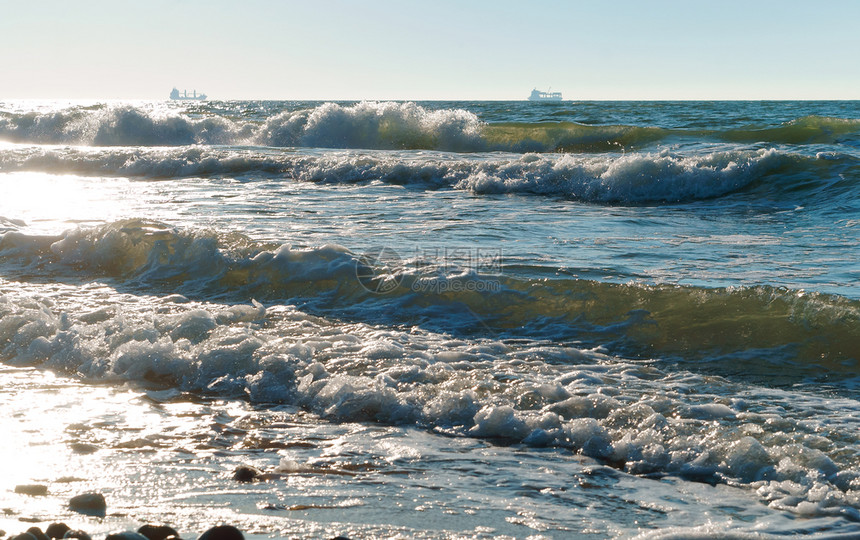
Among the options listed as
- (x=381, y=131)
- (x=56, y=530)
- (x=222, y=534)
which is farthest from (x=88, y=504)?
(x=381, y=131)

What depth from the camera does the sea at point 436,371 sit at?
9.30 ft

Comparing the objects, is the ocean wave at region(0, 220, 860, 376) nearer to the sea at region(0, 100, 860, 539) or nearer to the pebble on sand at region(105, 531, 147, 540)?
the sea at region(0, 100, 860, 539)

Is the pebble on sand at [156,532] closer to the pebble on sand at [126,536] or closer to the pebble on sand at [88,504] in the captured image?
the pebble on sand at [126,536]

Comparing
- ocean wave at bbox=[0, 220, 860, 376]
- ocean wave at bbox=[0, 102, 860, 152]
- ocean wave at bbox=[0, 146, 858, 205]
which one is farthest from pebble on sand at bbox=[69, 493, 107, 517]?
ocean wave at bbox=[0, 102, 860, 152]

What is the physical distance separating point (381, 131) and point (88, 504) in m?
20.2

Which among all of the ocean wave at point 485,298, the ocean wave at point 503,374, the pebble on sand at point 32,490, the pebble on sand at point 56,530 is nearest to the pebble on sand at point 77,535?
the pebble on sand at point 56,530

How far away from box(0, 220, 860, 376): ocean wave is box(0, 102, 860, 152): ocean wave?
13491 mm

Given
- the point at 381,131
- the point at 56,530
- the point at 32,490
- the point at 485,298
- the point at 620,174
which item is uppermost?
the point at 381,131

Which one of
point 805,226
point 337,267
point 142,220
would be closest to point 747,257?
point 805,226

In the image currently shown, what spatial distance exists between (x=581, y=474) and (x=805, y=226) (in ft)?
24.5

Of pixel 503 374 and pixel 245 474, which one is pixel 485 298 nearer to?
pixel 503 374

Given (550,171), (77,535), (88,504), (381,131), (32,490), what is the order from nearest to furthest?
(77,535), (88,504), (32,490), (550,171), (381,131)

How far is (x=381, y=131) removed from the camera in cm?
2230

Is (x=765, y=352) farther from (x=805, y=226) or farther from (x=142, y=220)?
(x=142, y=220)
